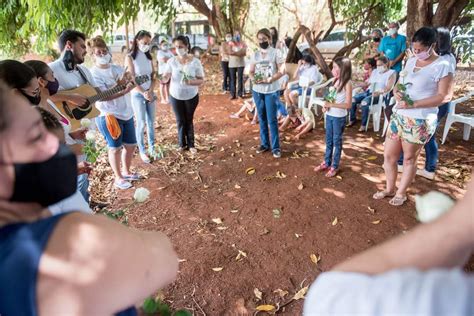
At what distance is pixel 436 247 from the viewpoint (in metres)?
0.65

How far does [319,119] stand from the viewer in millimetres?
7531

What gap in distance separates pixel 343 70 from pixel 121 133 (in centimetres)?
293

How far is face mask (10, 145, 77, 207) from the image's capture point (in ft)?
2.62

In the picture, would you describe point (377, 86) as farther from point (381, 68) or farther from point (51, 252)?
point (51, 252)

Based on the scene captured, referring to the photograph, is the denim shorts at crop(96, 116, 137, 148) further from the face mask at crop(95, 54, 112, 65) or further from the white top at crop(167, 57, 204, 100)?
the white top at crop(167, 57, 204, 100)

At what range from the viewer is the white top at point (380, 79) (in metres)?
6.36

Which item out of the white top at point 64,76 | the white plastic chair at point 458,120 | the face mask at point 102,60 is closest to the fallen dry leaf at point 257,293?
the white top at point 64,76

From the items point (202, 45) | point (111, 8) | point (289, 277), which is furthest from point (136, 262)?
point (202, 45)

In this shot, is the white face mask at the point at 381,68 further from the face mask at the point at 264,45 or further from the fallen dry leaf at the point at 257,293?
the fallen dry leaf at the point at 257,293

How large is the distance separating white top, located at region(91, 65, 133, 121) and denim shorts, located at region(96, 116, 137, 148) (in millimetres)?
74

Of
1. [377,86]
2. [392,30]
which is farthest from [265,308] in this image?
[392,30]

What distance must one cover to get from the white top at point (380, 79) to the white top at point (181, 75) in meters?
3.40

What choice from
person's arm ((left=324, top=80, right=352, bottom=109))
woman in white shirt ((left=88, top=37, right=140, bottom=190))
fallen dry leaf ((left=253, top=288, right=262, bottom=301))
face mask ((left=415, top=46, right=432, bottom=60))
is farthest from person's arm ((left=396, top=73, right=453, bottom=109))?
woman in white shirt ((left=88, top=37, right=140, bottom=190))

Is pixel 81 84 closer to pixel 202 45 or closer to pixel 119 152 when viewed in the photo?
pixel 119 152
